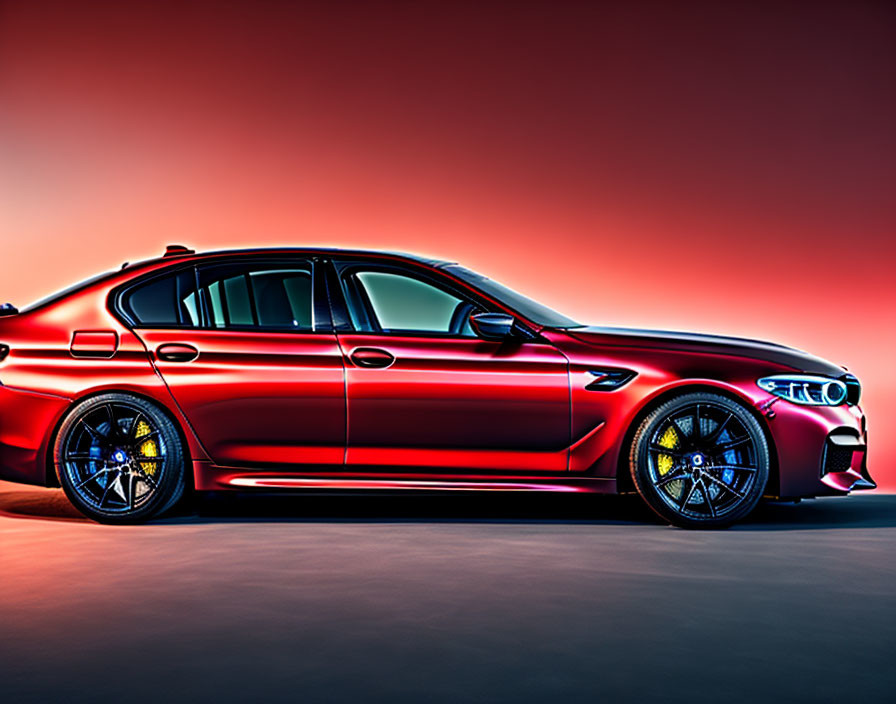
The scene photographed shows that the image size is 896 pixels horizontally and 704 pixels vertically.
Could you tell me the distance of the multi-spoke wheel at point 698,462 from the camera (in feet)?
22.7

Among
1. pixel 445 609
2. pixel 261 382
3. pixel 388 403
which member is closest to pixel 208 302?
pixel 261 382

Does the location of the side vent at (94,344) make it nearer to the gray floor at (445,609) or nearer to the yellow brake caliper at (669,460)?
the gray floor at (445,609)

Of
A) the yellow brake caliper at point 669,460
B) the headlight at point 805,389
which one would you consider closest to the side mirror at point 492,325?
the yellow brake caliper at point 669,460

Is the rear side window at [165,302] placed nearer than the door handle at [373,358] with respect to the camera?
No

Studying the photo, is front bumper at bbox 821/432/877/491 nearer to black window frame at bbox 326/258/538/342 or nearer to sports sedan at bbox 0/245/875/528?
sports sedan at bbox 0/245/875/528

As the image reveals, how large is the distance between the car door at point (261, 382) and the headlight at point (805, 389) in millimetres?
2387

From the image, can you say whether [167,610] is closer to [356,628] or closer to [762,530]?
[356,628]

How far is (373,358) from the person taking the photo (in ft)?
23.1

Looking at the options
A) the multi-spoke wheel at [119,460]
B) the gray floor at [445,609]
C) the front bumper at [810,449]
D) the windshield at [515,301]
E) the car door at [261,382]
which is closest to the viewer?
the gray floor at [445,609]

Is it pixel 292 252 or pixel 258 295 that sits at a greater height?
pixel 292 252

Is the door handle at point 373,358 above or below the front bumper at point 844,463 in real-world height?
above

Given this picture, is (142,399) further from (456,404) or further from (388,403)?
(456,404)

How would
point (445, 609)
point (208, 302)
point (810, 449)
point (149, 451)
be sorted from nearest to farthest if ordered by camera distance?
point (445, 609)
point (810, 449)
point (149, 451)
point (208, 302)

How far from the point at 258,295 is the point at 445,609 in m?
3.15
